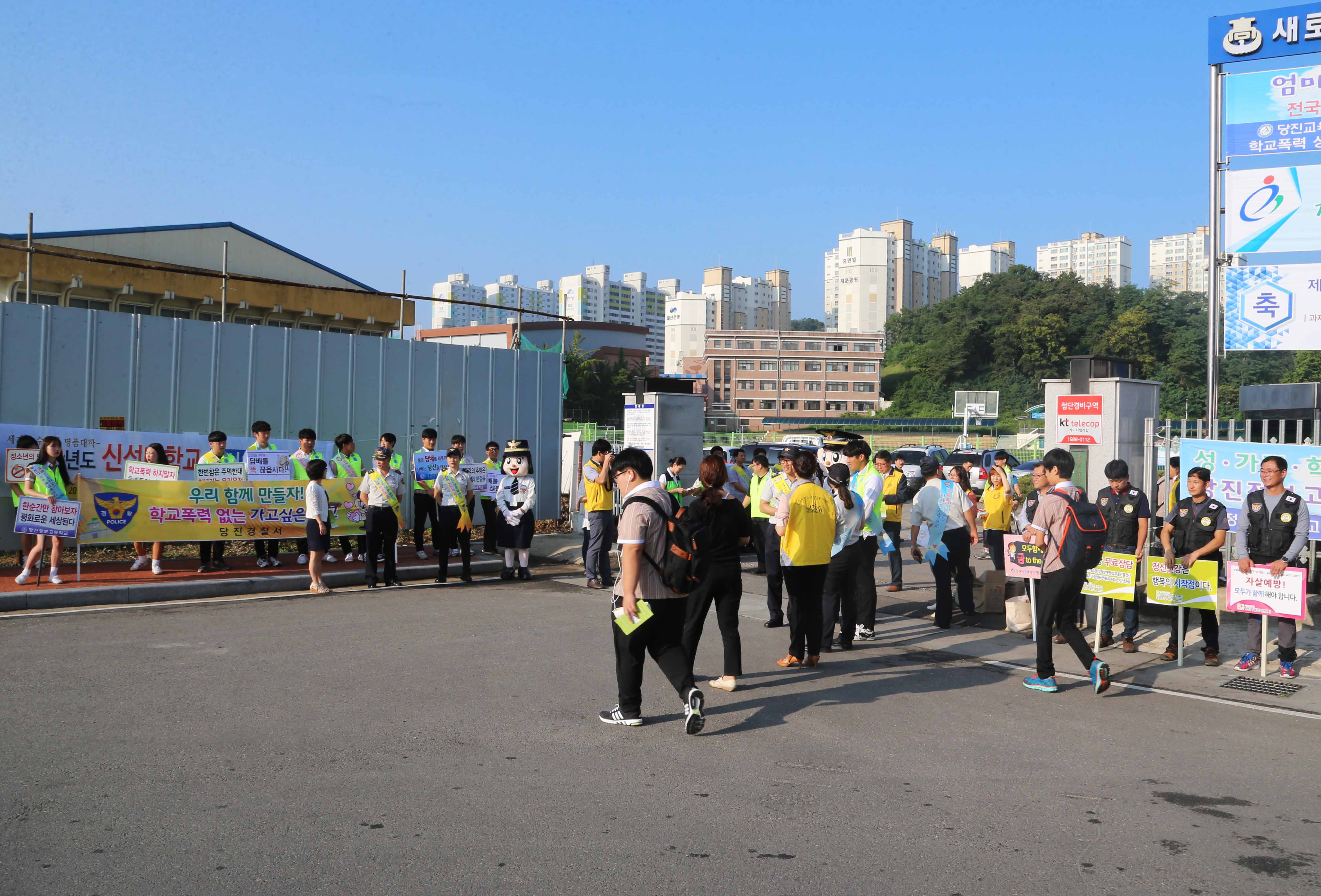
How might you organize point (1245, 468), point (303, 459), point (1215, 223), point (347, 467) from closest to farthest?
1. point (1245, 468)
2. point (1215, 223)
3. point (303, 459)
4. point (347, 467)

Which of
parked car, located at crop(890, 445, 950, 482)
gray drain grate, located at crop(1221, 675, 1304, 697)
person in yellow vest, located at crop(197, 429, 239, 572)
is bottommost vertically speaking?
gray drain grate, located at crop(1221, 675, 1304, 697)

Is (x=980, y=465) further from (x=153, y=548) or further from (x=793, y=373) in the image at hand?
Result: (x=793, y=373)

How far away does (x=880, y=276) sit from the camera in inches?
6437

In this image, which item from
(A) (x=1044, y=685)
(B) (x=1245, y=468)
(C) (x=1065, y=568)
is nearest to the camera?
(C) (x=1065, y=568)

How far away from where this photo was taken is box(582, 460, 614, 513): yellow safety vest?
1264cm

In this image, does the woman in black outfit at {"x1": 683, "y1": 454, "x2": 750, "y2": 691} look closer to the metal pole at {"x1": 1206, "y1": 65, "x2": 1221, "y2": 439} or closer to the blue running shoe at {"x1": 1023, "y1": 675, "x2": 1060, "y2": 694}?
the blue running shoe at {"x1": 1023, "y1": 675, "x2": 1060, "y2": 694}

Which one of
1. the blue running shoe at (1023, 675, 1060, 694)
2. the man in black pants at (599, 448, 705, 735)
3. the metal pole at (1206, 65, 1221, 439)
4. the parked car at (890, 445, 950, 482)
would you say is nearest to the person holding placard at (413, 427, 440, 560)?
the man in black pants at (599, 448, 705, 735)

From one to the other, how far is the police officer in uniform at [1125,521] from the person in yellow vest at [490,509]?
7.70 metres

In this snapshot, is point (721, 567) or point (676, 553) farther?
point (721, 567)

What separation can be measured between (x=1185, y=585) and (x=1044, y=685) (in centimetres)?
207

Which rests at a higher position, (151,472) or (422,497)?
(151,472)

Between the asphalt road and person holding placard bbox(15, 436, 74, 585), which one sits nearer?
the asphalt road

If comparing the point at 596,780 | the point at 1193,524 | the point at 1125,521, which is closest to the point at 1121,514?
the point at 1125,521

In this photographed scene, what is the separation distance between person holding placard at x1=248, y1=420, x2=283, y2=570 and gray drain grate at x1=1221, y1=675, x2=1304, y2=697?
11111mm
